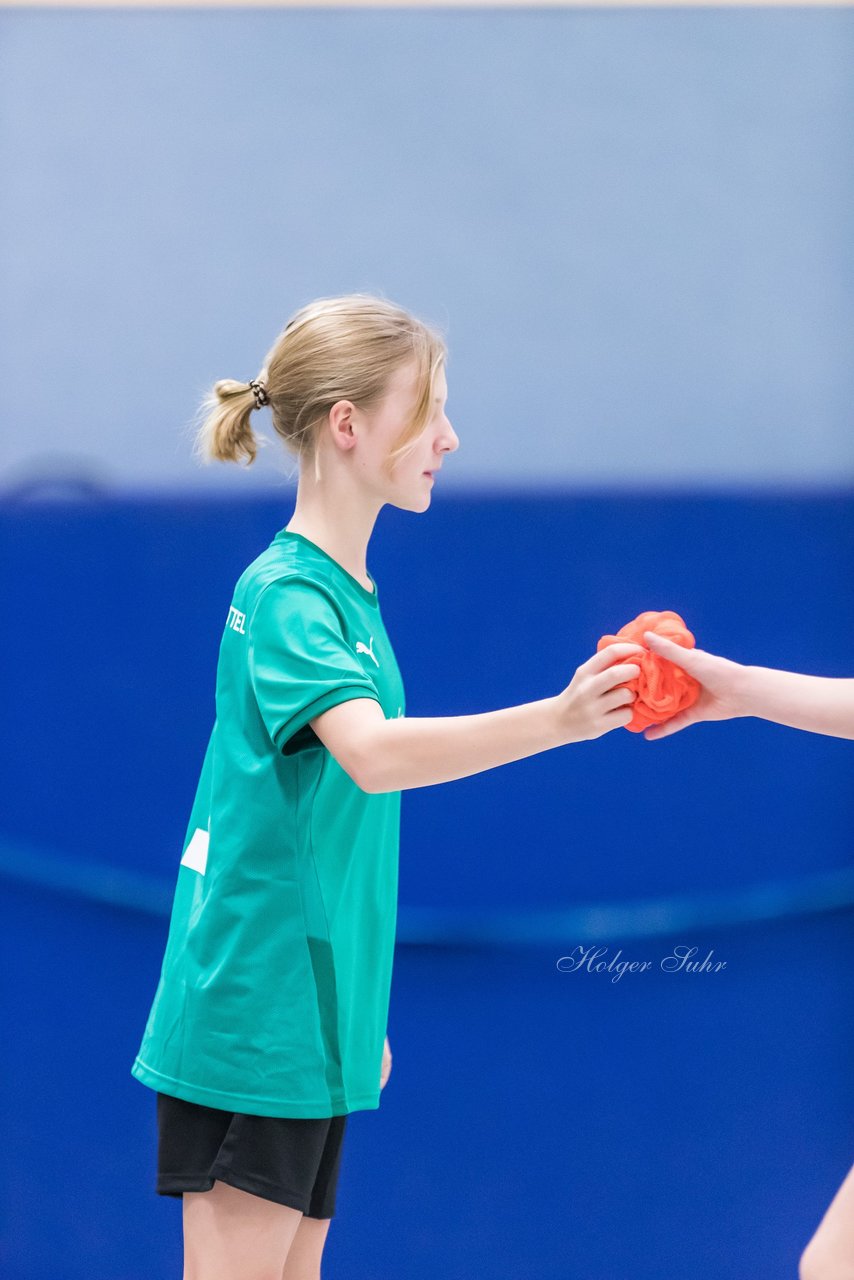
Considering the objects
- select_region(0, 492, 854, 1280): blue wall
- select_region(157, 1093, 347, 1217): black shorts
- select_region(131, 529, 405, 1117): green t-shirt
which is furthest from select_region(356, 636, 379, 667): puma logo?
select_region(0, 492, 854, 1280): blue wall

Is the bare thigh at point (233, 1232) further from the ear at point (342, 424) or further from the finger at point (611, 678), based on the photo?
the ear at point (342, 424)

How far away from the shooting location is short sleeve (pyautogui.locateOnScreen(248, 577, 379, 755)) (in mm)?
1170

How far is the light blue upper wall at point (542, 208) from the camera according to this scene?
6.63 ft

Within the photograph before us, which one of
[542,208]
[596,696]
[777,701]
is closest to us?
[596,696]

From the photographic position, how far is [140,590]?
2078mm

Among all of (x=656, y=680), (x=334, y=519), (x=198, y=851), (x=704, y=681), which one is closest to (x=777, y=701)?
(x=704, y=681)

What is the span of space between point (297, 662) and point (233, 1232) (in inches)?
21.2

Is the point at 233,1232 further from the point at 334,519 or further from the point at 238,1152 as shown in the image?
the point at 334,519

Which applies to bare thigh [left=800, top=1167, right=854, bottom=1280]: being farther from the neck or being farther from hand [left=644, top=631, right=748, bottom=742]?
the neck

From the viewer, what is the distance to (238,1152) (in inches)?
49.2

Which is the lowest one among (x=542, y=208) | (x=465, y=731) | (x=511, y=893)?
(x=465, y=731)

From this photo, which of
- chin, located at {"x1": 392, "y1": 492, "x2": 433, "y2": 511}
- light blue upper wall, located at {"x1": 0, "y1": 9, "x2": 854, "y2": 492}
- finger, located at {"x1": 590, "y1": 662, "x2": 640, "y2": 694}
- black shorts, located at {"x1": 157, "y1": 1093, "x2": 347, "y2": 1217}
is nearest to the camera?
finger, located at {"x1": 590, "y1": 662, "x2": 640, "y2": 694}

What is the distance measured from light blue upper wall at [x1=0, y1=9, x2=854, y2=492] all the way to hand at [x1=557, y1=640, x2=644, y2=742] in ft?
3.03

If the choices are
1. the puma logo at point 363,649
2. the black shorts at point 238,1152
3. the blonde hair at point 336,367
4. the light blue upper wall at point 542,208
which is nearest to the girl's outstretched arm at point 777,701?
the puma logo at point 363,649
